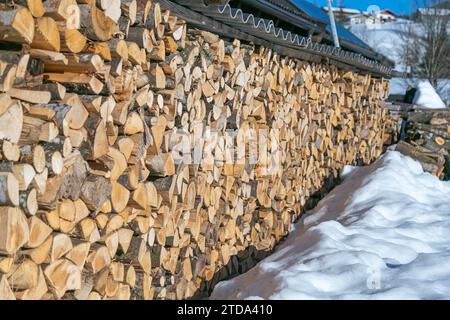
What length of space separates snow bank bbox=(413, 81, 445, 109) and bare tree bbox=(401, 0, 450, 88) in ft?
28.4

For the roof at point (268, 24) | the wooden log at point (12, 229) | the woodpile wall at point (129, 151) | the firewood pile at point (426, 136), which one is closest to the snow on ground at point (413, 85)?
the firewood pile at point (426, 136)

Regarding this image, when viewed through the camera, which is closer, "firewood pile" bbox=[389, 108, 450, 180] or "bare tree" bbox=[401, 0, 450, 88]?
"firewood pile" bbox=[389, 108, 450, 180]

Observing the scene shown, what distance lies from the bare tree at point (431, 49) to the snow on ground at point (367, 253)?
16290mm

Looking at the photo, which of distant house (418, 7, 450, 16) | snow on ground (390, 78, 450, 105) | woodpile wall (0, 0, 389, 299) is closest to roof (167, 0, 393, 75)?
woodpile wall (0, 0, 389, 299)

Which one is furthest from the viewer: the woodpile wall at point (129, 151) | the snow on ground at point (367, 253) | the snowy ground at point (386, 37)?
the snowy ground at point (386, 37)

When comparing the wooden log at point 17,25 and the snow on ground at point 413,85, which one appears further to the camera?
the snow on ground at point 413,85

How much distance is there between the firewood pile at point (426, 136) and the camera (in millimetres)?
8078

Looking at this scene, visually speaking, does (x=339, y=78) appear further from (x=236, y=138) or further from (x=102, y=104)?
(x=102, y=104)

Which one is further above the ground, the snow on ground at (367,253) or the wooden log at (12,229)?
the wooden log at (12,229)

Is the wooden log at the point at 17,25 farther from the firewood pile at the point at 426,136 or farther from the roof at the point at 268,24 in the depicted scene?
the firewood pile at the point at 426,136

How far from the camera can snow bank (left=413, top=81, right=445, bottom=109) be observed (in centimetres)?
1173

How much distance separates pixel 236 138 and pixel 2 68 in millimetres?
2447

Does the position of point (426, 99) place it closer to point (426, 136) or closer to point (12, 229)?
point (426, 136)

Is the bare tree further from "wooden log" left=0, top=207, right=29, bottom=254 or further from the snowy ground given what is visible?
"wooden log" left=0, top=207, right=29, bottom=254
